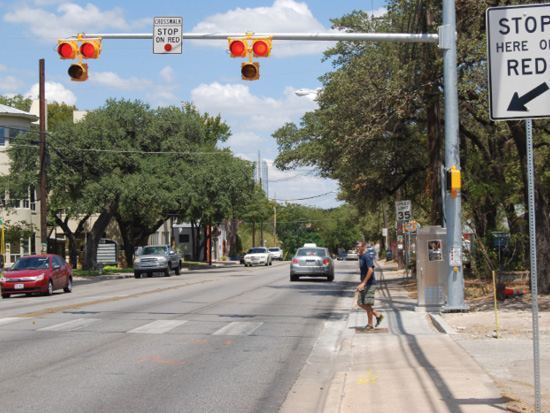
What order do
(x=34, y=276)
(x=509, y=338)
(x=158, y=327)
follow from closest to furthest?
(x=509, y=338), (x=158, y=327), (x=34, y=276)

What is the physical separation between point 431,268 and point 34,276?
543 inches

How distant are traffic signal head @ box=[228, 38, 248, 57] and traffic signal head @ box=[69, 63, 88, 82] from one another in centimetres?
309

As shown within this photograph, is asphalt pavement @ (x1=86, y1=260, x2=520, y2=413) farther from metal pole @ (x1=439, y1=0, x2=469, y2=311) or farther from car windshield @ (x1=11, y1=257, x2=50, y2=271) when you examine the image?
car windshield @ (x1=11, y1=257, x2=50, y2=271)

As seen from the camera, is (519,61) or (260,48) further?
(260,48)

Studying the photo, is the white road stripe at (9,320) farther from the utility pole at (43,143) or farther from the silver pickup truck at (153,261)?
the silver pickup truck at (153,261)

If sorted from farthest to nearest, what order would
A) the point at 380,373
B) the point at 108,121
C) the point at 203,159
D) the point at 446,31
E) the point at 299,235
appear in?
the point at 299,235 → the point at 203,159 → the point at 108,121 → the point at 446,31 → the point at 380,373

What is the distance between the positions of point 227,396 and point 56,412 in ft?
6.44

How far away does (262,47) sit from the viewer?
13258mm

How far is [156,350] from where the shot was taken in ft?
36.1

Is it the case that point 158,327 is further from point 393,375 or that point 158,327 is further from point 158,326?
point 393,375

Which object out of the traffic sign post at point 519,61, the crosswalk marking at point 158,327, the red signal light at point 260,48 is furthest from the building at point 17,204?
the traffic sign post at point 519,61

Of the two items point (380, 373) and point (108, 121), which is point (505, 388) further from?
point (108, 121)

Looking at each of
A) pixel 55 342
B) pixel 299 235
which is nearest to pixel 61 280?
pixel 55 342

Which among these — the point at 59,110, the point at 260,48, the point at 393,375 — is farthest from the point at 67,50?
the point at 59,110
